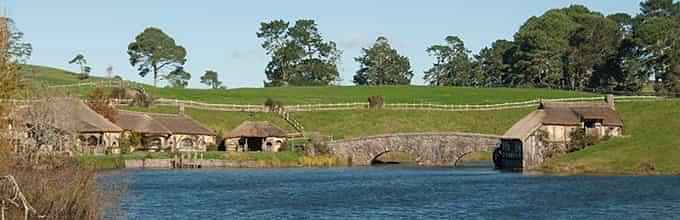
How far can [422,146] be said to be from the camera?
9875cm

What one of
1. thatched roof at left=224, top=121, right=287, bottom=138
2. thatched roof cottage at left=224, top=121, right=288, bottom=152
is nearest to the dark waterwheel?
thatched roof cottage at left=224, top=121, right=288, bottom=152

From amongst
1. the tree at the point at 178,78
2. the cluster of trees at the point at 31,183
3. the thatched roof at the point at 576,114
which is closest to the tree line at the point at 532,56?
the tree at the point at 178,78

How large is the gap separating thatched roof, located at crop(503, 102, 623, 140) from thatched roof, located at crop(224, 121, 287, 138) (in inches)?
880

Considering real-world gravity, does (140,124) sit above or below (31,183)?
above

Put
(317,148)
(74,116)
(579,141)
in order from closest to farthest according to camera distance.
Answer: (579,141) < (74,116) < (317,148)

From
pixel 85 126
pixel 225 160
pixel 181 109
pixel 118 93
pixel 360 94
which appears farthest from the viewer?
pixel 360 94

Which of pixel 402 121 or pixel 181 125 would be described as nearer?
pixel 181 125

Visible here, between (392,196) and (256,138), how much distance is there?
152 feet

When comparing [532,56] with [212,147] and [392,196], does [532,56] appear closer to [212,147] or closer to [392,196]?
[212,147]

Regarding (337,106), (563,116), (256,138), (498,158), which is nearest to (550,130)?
(563,116)

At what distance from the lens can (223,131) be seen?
4341 inches

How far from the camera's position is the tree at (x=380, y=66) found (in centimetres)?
18762

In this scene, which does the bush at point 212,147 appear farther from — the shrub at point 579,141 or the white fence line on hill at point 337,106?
the shrub at point 579,141

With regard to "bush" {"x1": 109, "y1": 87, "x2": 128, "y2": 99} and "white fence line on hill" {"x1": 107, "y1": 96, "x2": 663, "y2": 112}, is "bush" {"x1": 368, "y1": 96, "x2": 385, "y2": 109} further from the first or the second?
"bush" {"x1": 109, "y1": 87, "x2": 128, "y2": 99}
